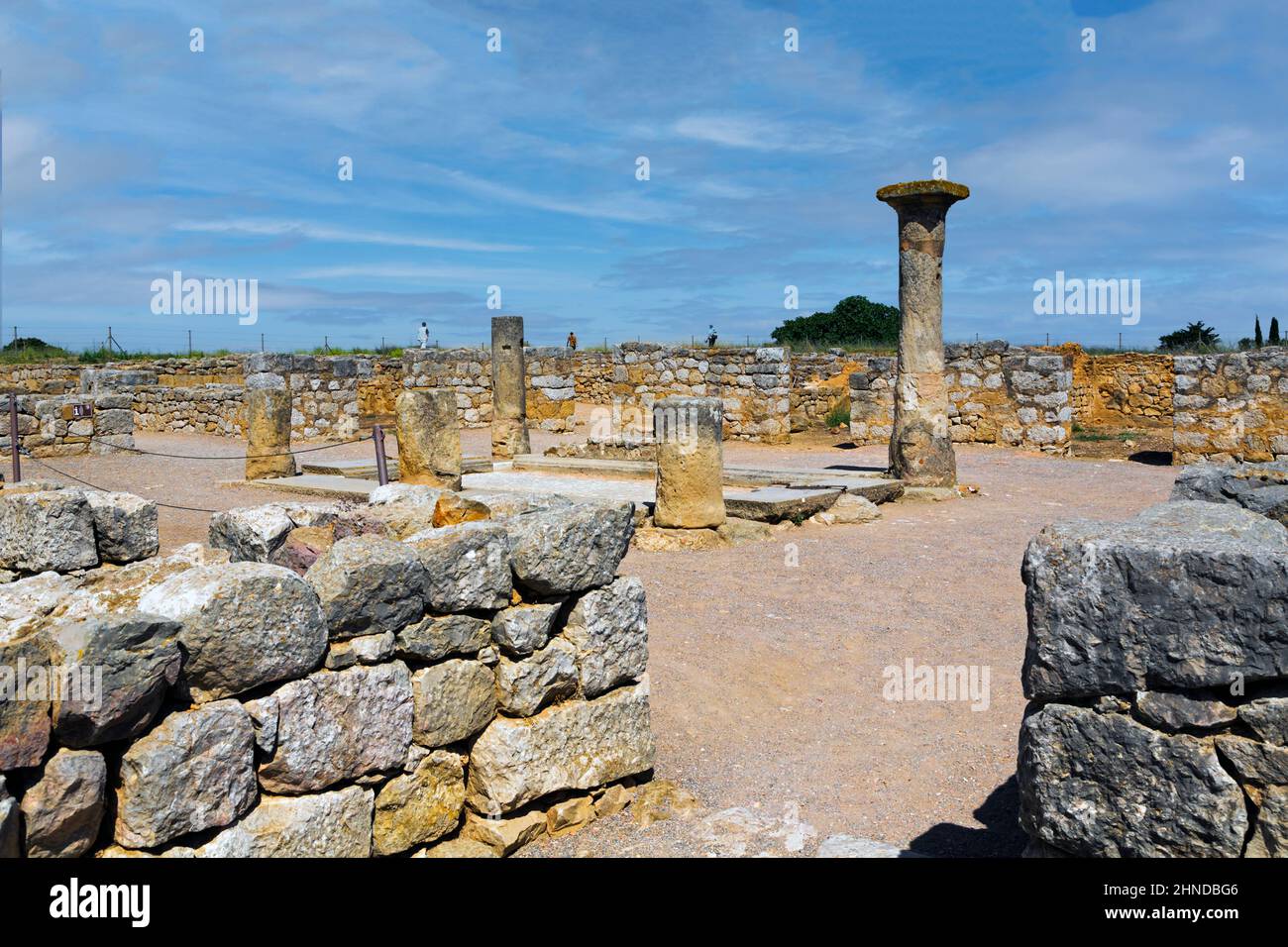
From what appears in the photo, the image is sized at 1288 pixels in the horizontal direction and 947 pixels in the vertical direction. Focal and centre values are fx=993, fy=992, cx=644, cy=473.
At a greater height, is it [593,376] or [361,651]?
[593,376]

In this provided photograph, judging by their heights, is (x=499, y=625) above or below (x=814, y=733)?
above

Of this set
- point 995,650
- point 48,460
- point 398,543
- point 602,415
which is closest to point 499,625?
point 398,543

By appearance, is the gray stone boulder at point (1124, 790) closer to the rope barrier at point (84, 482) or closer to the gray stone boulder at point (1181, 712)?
the gray stone boulder at point (1181, 712)

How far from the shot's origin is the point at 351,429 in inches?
879

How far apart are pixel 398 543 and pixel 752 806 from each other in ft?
7.06

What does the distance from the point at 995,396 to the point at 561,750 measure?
51.7 ft

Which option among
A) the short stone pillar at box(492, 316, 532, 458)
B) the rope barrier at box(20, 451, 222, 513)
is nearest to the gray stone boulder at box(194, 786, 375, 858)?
the rope barrier at box(20, 451, 222, 513)

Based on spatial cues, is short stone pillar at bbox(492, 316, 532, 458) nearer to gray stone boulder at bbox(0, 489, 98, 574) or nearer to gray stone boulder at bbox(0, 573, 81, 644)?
gray stone boulder at bbox(0, 489, 98, 574)

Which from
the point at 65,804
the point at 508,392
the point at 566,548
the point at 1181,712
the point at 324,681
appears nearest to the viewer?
the point at 1181,712

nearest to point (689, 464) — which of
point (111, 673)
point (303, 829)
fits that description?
point (303, 829)

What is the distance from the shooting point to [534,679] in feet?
14.3

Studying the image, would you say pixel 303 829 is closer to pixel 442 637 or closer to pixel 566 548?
pixel 442 637
